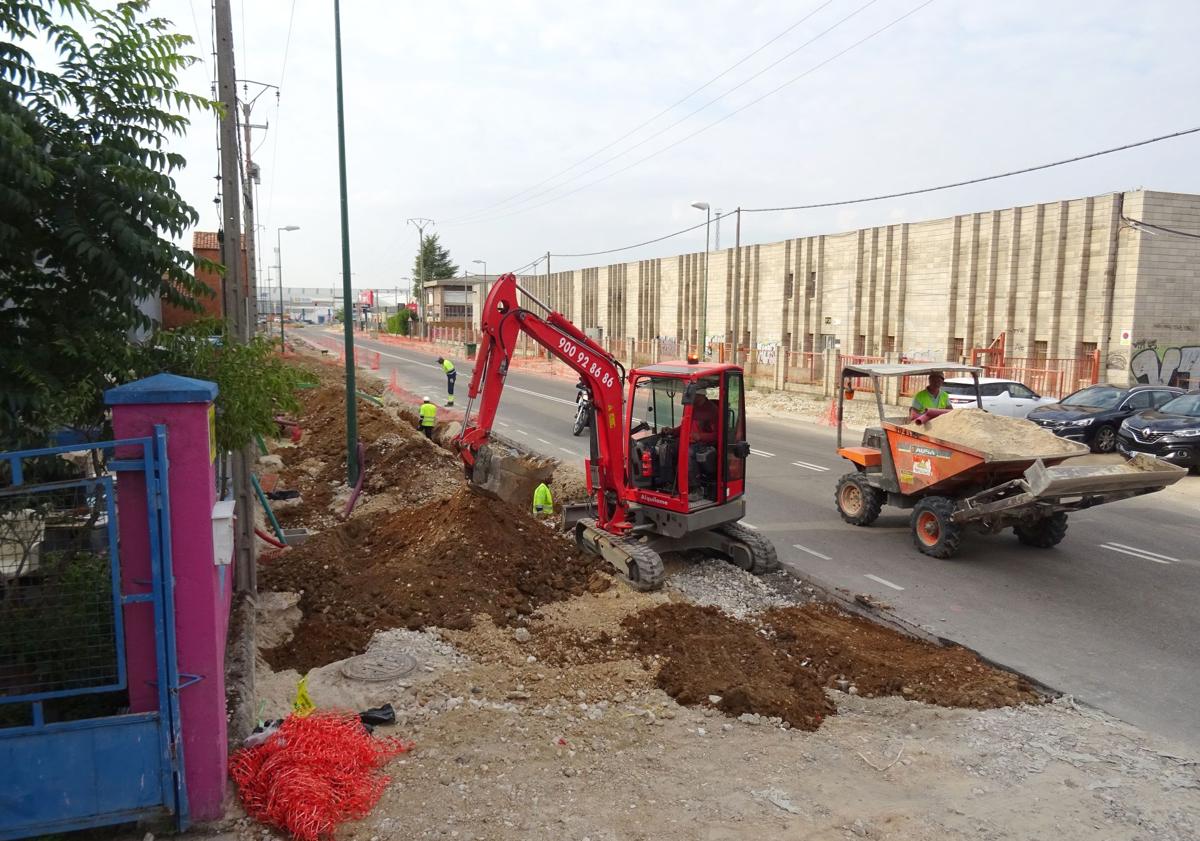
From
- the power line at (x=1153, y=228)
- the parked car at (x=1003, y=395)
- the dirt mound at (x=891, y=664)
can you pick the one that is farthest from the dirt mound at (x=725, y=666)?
the power line at (x=1153, y=228)

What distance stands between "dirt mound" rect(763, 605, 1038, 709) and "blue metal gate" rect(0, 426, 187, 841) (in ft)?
15.9

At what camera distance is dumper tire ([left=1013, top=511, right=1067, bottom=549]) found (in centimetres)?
1127

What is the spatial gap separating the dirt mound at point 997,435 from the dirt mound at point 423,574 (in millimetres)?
4971

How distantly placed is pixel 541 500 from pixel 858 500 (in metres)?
4.73

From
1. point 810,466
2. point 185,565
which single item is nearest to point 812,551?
point 810,466

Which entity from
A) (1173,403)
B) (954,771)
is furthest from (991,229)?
(954,771)

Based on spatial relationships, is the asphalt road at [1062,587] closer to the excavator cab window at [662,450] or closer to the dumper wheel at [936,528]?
the dumper wheel at [936,528]

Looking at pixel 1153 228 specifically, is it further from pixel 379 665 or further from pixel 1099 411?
pixel 379 665

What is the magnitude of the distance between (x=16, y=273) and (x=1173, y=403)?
21.0m

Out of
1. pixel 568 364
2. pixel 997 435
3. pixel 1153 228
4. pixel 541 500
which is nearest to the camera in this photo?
pixel 568 364

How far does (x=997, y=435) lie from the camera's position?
427 inches

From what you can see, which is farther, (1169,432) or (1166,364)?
(1166,364)

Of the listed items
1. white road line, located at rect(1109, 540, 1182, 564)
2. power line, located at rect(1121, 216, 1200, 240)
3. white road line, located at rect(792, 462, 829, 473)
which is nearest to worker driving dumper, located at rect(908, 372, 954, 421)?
white road line, located at rect(1109, 540, 1182, 564)

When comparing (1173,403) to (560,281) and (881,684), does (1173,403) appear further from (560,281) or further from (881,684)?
(560,281)
